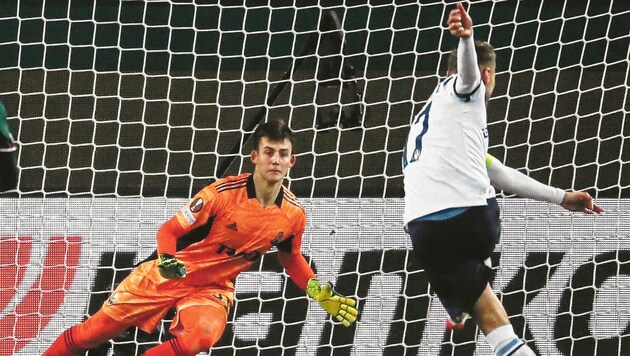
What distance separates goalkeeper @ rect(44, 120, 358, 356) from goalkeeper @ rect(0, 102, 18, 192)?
48.3 inches

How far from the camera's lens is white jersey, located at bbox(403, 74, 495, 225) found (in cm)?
339

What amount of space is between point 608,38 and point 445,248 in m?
2.20

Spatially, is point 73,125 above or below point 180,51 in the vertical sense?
below

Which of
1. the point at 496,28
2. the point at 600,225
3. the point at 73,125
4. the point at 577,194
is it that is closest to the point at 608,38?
the point at 496,28

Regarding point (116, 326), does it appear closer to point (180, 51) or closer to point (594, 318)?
point (180, 51)

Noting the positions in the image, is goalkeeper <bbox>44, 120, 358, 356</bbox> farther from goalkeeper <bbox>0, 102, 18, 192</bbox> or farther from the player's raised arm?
goalkeeper <bbox>0, 102, 18, 192</bbox>

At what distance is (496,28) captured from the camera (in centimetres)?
515

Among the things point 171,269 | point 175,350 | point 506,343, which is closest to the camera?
point 506,343

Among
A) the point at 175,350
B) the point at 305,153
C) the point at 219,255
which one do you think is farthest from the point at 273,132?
the point at 175,350

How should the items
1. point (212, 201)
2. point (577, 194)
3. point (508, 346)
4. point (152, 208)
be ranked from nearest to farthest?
point (508, 346)
point (577, 194)
point (212, 201)
point (152, 208)

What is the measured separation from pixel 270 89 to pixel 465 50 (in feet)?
6.30

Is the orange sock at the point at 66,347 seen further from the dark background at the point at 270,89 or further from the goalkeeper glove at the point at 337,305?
the goalkeeper glove at the point at 337,305

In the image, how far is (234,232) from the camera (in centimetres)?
427

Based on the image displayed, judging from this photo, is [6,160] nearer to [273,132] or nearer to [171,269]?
[171,269]
